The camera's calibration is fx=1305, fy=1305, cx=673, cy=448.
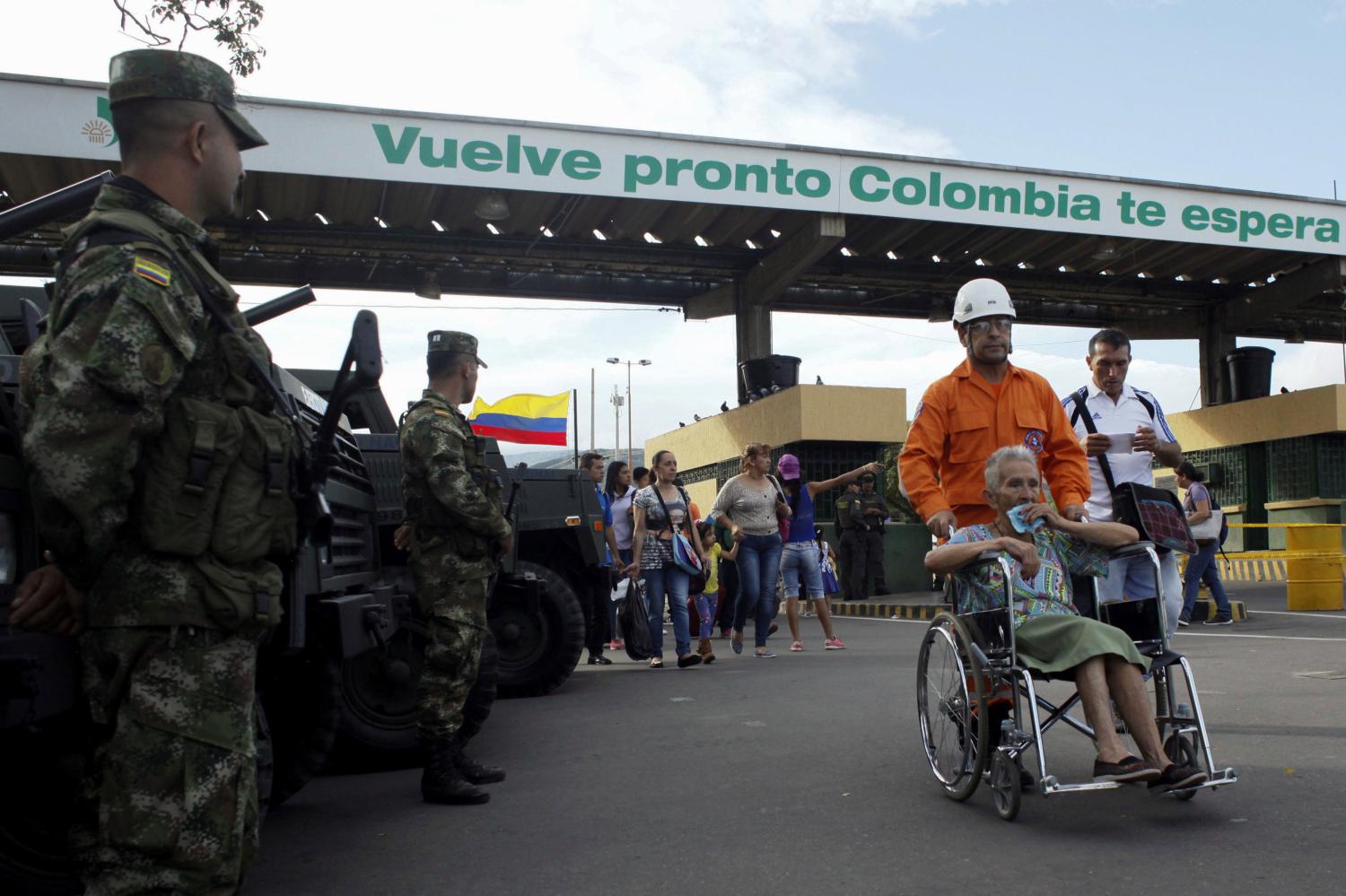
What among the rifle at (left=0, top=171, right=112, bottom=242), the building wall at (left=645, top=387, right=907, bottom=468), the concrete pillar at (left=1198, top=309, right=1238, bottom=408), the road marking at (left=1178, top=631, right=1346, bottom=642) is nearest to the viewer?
the rifle at (left=0, top=171, right=112, bottom=242)

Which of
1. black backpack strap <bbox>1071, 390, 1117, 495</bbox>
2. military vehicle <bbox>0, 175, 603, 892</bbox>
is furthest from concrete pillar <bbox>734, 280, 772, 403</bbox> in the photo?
black backpack strap <bbox>1071, 390, 1117, 495</bbox>

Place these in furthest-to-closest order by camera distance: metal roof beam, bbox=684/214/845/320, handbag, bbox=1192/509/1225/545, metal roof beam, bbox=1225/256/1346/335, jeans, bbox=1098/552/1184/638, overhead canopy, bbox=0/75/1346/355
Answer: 1. metal roof beam, bbox=1225/256/1346/335
2. metal roof beam, bbox=684/214/845/320
3. overhead canopy, bbox=0/75/1346/355
4. handbag, bbox=1192/509/1225/545
5. jeans, bbox=1098/552/1184/638

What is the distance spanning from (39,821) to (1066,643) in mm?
3147

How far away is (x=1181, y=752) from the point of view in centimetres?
462


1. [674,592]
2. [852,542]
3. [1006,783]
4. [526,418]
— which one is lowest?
[1006,783]

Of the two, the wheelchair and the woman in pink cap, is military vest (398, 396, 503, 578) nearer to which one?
the wheelchair

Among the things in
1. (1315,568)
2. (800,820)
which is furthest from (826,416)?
(800,820)

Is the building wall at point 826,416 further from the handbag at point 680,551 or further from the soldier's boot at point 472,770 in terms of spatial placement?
the soldier's boot at point 472,770

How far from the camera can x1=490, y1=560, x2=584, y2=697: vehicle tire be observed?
833 centimetres

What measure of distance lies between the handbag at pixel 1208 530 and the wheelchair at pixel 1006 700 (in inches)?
324

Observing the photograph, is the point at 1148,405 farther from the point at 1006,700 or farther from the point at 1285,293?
the point at 1285,293

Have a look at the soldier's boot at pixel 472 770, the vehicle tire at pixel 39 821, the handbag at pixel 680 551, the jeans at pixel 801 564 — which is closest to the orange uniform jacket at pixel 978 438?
the soldier's boot at pixel 472 770

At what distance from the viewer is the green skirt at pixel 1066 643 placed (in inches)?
172

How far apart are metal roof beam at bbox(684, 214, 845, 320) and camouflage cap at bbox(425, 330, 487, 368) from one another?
14519mm
